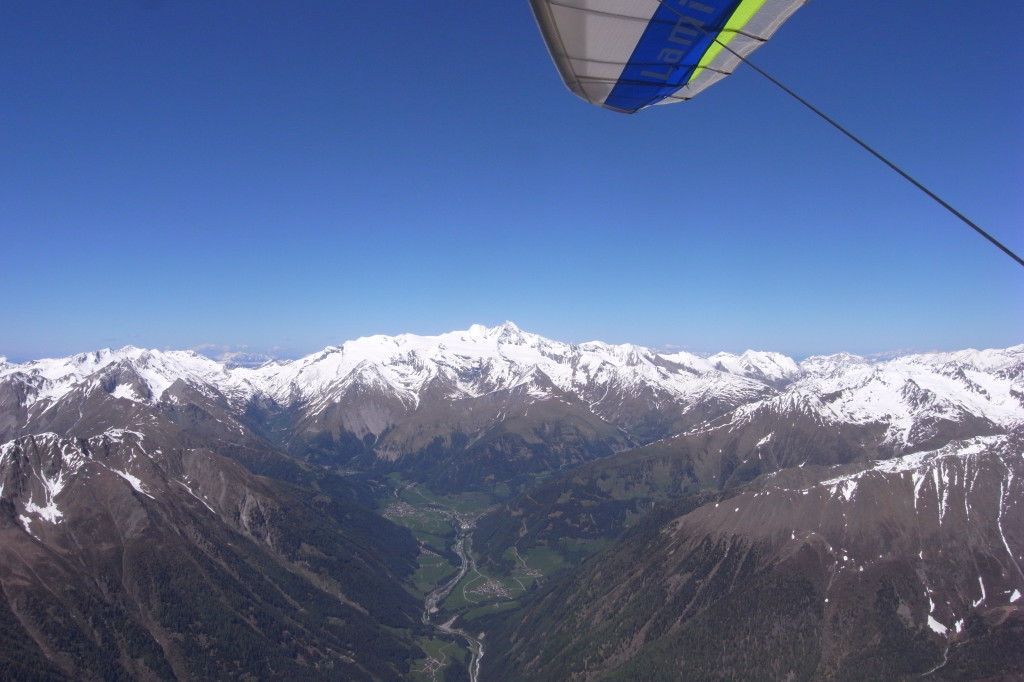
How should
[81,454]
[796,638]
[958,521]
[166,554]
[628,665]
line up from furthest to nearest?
[81,454], [166,554], [958,521], [628,665], [796,638]

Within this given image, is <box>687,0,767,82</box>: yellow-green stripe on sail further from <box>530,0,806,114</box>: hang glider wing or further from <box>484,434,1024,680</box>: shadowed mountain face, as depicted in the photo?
<box>484,434,1024,680</box>: shadowed mountain face

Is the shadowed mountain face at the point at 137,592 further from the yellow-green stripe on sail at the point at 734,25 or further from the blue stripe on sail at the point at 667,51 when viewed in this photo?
the yellow-green stripe on sail at the point at 734,25

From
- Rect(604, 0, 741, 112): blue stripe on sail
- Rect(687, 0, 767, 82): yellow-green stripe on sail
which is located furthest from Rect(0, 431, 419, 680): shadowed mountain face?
Rect(687, 0, 767, 82): yellow-green stripe on sail

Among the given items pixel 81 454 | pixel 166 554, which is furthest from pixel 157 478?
pixel 166 554

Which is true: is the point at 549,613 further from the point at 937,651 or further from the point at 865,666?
the point at 937,651

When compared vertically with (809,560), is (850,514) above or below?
above

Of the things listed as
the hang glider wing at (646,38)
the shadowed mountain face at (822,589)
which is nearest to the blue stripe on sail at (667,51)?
the hang glider wing at (646,38)
